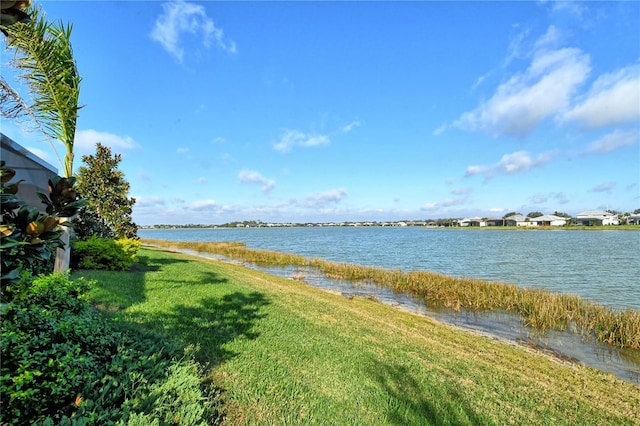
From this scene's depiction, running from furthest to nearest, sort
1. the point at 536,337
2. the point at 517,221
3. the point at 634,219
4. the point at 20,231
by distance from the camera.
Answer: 1. the point at 517,221
2. the point at 634,219
3. the point at 536,337
4. the point at 20,231

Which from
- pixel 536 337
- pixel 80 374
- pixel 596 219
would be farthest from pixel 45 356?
pixel 596 219

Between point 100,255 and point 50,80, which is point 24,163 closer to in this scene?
point 50,80

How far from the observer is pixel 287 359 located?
4891 mm

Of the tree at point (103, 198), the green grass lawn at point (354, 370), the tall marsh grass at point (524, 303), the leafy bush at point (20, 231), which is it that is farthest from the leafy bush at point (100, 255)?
the tall marsh grass at point (524, 303)

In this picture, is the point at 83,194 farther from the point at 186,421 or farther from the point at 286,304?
the point at 186,421

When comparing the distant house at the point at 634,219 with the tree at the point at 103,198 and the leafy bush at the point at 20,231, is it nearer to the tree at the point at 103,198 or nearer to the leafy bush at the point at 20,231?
the tree at the point at 103,198

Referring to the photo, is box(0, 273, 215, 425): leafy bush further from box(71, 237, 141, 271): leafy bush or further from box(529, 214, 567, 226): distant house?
box(529, 214, 567, 226): distant house

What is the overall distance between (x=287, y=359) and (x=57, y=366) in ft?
10.0

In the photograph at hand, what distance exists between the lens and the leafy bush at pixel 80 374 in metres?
2.19

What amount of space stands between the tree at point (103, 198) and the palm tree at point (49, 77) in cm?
711

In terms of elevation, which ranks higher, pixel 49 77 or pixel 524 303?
pixel 49 77

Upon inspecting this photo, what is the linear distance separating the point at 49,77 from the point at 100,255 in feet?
22.4

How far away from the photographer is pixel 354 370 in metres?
4.79

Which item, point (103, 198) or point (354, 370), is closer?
point (354, 370)
